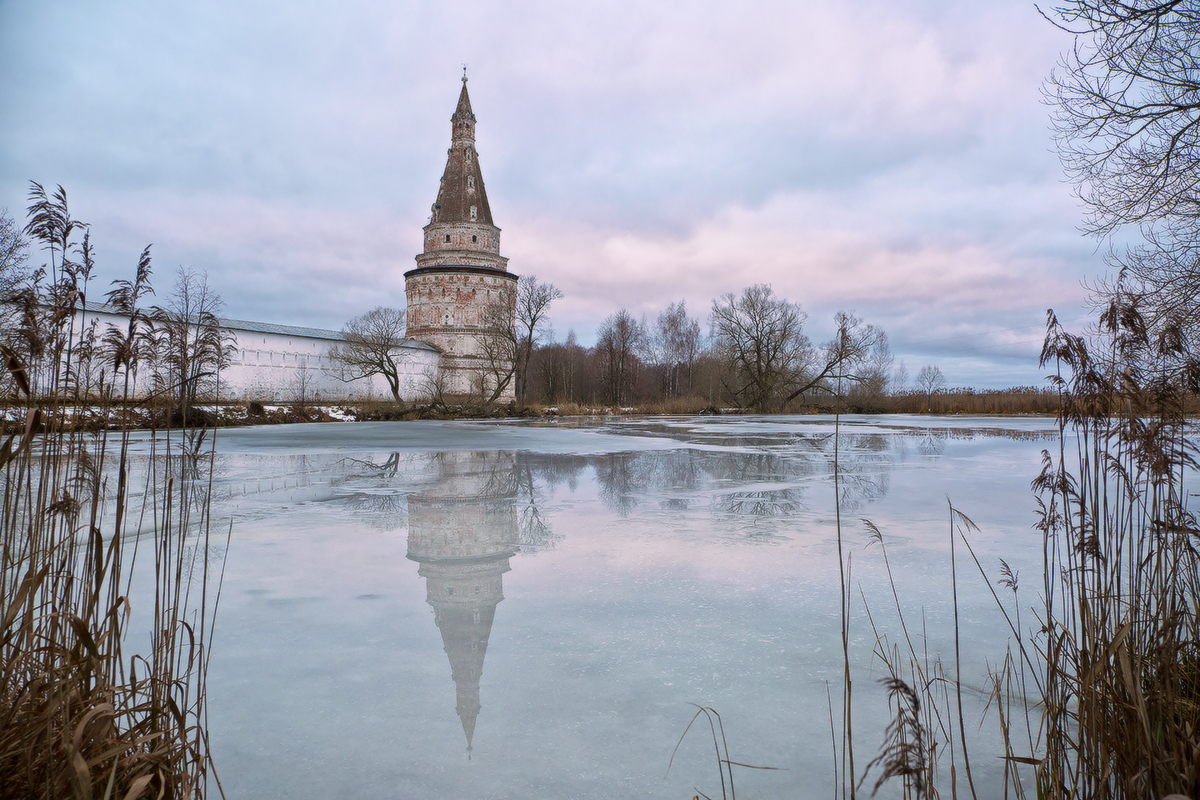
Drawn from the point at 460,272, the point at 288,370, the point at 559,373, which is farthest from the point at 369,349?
the point at 559,373

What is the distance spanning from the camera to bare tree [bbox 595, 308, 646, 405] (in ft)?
152

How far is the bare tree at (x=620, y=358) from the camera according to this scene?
46.3 meters

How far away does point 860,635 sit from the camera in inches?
119

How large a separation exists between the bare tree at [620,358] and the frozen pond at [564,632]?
129ft

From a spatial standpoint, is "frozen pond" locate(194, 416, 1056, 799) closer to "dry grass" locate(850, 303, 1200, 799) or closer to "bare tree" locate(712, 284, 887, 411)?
"dry grass" locate(850, 303, 1200, 799)

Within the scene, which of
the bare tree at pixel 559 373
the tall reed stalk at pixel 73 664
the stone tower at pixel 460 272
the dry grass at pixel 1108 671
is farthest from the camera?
the bare tree at pixel 559 373

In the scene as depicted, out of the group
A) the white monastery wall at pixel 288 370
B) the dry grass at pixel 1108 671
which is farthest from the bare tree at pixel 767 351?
the dry grass at pixel 1108 671

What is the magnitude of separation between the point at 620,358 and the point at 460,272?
1266 centimetres

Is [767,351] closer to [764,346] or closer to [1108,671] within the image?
[764,346]

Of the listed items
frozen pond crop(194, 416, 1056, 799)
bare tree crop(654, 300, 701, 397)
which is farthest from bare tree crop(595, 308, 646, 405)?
frozen pond crop(194, 416, 1056, 799)

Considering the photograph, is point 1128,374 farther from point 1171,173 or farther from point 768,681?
point 1171,173

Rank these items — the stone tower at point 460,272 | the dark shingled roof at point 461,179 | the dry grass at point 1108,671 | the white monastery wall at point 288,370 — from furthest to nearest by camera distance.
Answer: the dark shingled roof at point 461,179 < the stone tower at point 460,272 < the white monastery wall at point 288,370 < the dry grass at point 1108,671

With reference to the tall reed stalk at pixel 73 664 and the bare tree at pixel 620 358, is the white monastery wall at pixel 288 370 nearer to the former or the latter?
the bare tree at pixel 620 358

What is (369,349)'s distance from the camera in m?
32.0
